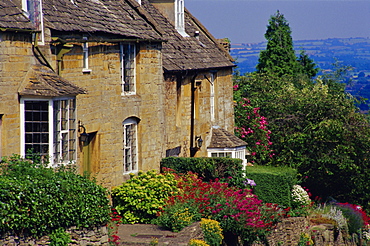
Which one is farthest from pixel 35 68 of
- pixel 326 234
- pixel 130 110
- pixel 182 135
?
pixel 326 234

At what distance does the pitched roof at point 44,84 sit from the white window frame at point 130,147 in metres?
5.20

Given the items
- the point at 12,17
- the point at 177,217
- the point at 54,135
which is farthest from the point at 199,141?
the point at 12,17

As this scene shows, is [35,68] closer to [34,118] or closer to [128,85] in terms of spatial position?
[34,118]

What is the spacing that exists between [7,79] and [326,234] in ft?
52.4

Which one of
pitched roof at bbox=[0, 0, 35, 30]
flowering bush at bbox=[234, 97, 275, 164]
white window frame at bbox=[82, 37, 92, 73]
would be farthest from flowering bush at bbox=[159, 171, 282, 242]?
flowering bush at bbox=[234, 97, 275, 164]

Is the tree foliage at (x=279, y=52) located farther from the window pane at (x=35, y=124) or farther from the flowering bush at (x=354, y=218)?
the window pane at (x=35, y=124)

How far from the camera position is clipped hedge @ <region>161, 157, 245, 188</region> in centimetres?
2442

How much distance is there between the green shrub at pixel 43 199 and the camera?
13.9 meters

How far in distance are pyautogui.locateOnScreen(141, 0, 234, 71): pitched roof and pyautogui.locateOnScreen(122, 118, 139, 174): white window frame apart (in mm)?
3149

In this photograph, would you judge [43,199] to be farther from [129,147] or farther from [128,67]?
[128,67]

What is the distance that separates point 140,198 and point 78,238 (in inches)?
210

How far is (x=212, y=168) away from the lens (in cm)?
2459

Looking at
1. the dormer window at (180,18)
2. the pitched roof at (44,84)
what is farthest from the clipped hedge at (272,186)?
the pitched roof at (44,84)

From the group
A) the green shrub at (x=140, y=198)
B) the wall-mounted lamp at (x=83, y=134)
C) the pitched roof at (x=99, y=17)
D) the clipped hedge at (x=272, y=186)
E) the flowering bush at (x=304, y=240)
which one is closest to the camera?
the pitched roof at (x=99, y=17)
